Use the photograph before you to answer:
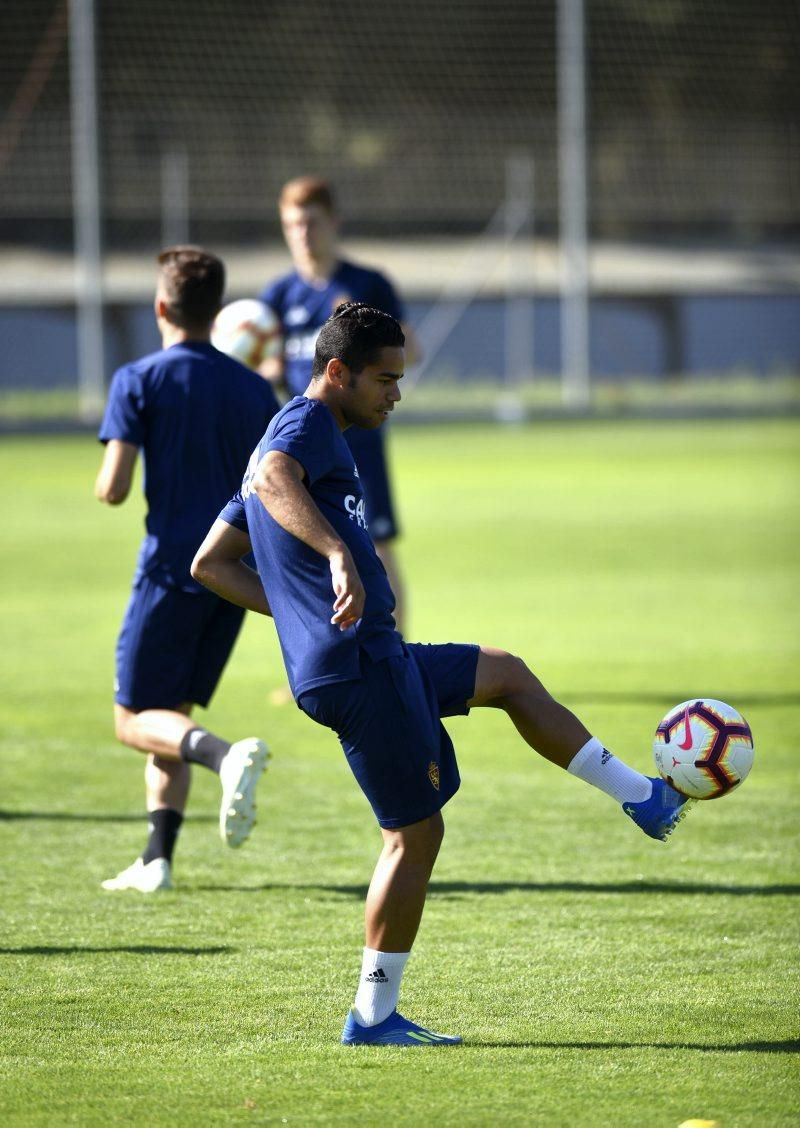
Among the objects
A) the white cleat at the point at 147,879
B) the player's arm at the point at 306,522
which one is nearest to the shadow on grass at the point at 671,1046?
the player's arm at the point at 306,522

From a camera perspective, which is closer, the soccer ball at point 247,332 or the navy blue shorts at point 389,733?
the navy blue shorts at point 389,733

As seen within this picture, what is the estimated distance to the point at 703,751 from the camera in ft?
14.8

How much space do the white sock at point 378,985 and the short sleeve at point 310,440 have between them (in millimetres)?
1161

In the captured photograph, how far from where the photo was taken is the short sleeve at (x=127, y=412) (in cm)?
570

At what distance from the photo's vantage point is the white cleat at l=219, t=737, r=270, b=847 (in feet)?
15.9

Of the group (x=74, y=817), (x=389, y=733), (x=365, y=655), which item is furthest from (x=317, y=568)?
(x=74, y=817)

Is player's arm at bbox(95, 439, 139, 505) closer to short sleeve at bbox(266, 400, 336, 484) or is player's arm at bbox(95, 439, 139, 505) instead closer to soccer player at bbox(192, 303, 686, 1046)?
soccer player at bbox(192, 303, 686, 1046)

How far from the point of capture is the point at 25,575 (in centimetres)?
1448

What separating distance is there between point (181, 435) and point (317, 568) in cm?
178

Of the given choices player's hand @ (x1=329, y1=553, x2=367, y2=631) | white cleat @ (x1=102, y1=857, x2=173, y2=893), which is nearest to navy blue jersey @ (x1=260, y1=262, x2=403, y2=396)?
white cleat @ (x1=102, y1=857, x2=173, y2=893)

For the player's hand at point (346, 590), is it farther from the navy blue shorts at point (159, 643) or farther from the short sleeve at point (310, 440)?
the navy blue shorts at point (159, 643)

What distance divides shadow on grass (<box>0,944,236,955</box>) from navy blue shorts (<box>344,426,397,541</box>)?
4.15 m

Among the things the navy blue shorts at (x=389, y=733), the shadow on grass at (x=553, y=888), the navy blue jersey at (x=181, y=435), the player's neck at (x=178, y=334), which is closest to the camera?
the navy blue shorts at (x=389, y=733)

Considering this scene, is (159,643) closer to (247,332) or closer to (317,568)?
(317,568)
